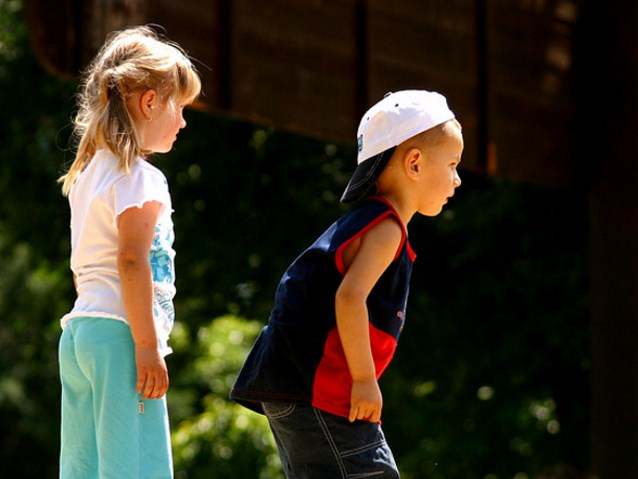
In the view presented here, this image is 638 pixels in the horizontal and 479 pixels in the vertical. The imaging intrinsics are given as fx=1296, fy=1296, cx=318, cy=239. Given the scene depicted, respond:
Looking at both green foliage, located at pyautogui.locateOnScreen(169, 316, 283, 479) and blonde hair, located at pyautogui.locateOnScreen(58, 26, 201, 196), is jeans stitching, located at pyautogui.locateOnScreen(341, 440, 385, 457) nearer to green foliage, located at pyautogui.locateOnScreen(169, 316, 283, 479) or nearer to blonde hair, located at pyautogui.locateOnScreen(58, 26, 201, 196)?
blonde hair, located at pyautogui.locateOnScreen(58, 26, 201, 196)

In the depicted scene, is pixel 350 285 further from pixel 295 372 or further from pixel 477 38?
pixel 477 38

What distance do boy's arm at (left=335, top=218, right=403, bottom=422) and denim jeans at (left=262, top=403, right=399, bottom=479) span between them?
63 millimetres

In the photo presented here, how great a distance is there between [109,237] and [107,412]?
1.57 feet

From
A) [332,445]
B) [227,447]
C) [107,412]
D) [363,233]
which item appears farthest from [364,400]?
[227,447]

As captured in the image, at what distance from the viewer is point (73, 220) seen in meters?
3.68

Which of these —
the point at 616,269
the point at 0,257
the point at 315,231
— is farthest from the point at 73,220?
the point at 0,257

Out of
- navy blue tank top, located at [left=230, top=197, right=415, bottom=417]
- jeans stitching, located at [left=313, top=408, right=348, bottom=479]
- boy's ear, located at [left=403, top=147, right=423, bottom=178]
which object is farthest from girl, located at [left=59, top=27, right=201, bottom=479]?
boy's ear, located at [left=403, top=147, right=423, bottom=178]

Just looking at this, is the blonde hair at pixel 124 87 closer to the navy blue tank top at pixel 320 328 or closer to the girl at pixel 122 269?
the girl at pixel 122 269

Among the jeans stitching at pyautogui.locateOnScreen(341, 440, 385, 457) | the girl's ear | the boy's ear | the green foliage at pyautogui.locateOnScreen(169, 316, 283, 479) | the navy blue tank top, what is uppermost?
the girl's ear

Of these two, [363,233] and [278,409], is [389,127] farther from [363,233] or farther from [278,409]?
[278,409]

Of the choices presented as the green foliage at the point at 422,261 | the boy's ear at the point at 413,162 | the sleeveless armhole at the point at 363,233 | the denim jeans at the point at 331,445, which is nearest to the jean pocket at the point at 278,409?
the denim jeans at the point at 331,445

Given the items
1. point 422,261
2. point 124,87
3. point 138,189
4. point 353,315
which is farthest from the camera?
point 422,261

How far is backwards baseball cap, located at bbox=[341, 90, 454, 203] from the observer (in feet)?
Result: 11.8

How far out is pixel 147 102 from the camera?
360 centimetres
